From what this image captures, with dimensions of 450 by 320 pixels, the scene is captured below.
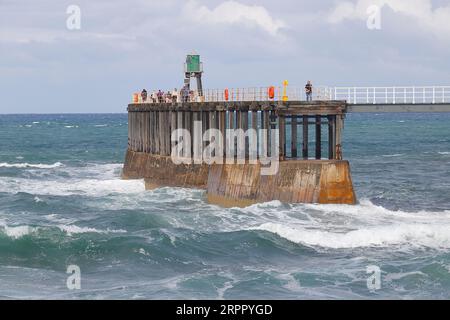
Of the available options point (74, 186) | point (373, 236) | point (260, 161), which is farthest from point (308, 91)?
point (74, 186)

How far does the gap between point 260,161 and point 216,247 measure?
30.8 ft

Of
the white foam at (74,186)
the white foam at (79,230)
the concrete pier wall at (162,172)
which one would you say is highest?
the concrete pier wall at (162,172)

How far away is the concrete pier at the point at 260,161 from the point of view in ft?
141

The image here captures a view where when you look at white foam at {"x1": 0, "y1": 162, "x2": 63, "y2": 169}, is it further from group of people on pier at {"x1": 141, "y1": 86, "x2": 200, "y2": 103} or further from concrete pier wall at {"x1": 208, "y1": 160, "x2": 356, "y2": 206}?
concrete pier wall at {"x1": 208, "y1": 160, "x2": 356, "y2": 206}

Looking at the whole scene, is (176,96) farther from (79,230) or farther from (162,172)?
(79,230)

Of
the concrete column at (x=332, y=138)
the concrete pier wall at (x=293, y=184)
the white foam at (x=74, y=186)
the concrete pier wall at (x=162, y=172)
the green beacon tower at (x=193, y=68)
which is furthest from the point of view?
the green beacon tower at (x=193, y=68)

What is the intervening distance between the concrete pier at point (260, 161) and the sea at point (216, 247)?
821mm

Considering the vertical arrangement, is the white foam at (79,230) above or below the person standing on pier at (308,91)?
below

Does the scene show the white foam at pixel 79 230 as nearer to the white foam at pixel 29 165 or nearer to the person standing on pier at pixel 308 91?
the person standing on pier at pixel 308 91

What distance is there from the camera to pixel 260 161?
44938mm

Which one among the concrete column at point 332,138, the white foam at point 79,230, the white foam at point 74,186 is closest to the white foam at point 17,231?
the white foam at point 79,230

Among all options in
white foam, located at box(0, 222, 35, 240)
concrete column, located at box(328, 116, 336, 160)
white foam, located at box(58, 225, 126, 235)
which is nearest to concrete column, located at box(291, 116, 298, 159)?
concrete column, located at box(328, 116, 336, 160)
